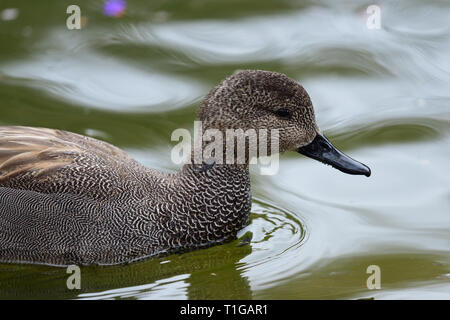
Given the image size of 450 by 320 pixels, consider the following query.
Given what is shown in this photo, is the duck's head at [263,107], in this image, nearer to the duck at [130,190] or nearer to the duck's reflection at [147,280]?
the duck at [130,190]

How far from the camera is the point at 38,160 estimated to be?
6316 millimetres

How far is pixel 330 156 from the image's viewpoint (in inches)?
258

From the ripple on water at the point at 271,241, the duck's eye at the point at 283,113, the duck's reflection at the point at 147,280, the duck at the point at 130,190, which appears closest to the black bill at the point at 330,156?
the duck at the point at 130,190

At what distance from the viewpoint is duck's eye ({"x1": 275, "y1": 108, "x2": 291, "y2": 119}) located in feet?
20.8

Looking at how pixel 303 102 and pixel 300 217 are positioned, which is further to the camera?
pixel 300 217

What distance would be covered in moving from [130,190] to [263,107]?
43.6 inches

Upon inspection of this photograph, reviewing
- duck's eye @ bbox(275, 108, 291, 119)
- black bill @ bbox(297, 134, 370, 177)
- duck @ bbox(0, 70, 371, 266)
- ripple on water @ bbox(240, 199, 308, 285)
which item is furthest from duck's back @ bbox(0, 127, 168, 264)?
black bill @ bbox(297, 134, 370, 177)

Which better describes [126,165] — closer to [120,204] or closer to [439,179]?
[120,204]

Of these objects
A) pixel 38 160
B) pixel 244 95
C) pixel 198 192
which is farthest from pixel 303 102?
pixel 38 160

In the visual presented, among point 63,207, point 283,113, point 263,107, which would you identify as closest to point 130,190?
point 63,207

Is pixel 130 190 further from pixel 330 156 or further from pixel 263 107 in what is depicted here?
pixel 330 156

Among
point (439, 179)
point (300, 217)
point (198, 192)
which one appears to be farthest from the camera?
point (439, 179)

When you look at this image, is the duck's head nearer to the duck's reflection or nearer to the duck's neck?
the duck's neck

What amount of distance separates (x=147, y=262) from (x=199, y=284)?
1.49 ft
